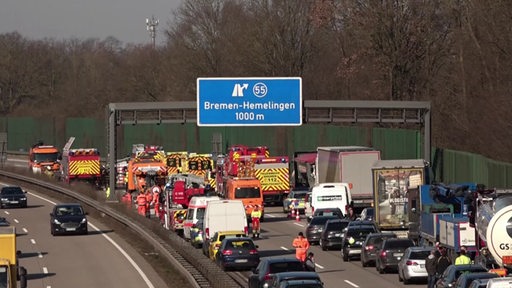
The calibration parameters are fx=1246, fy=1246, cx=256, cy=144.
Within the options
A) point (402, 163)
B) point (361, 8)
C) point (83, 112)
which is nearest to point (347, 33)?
point (361, 8)

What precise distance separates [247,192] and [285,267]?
89.1ft

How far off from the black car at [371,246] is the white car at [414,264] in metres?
4.30

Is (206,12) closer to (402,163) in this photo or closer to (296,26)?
(296,26)

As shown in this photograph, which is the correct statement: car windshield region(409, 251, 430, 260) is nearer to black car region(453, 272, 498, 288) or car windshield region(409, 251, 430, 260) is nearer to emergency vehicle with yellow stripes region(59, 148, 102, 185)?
black car region(453, 272, 498, 288)

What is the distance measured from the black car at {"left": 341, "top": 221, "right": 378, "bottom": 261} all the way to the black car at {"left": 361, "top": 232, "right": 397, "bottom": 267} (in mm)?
1955

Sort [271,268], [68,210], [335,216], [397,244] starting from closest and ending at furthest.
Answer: [271,268], [397,244], [335,216], [68,210]

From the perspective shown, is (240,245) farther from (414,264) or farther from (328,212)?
(328,212)

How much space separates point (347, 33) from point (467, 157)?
1179 inches

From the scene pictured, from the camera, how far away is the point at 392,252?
37719mm

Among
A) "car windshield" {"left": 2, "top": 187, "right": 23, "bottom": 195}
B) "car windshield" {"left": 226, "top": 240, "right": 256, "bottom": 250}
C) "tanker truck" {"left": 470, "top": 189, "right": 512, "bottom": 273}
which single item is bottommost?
"car windshield" {"left": 226, "top": 240, "right": 256, "bottom": 250}

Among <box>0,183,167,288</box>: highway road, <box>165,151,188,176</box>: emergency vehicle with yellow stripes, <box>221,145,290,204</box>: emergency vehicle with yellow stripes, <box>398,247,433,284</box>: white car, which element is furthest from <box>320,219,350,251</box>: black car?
<box>165,151,188,176</box>: emergency vehicle with yellow stripes

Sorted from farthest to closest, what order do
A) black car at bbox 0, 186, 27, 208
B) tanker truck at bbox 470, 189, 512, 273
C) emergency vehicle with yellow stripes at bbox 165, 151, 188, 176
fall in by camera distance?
1. emergency vehicle with yellow stripes at bbox 165, 151, 188, 176
2. black car at bbox 0, 186, 27, 208
3. tanker truck at bbox 470, 189, 512, 273

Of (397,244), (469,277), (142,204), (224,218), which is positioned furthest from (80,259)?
(469,277)

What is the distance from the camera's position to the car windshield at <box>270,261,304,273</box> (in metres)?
30.6
